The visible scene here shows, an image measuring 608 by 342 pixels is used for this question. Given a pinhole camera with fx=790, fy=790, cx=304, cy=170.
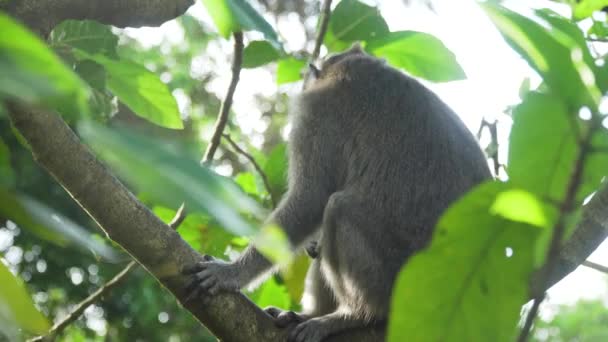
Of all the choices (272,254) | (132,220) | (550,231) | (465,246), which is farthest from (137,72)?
(272,254)

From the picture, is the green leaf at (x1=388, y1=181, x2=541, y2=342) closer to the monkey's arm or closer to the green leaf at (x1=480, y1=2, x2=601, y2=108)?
the green leaf at (x1=480, y1=2, x2=601, y2=108)

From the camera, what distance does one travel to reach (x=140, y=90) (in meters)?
2.39

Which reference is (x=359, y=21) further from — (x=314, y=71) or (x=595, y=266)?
(x=595, y=266)

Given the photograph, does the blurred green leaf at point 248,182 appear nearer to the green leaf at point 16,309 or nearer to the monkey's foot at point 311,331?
the monkey's foot at point 311,331

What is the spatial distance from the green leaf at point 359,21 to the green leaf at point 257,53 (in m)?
0.30

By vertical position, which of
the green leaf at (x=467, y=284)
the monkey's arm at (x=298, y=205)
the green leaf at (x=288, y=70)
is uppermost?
the green leaf at (x=467, y=284)

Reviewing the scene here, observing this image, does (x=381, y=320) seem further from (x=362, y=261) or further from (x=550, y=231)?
(x=550, y=231)

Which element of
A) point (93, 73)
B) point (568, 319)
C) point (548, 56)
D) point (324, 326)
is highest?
point (548, 56)

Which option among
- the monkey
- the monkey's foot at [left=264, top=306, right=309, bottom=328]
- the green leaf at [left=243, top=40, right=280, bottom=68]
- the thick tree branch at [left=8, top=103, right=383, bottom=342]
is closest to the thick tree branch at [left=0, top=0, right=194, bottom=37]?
the thick tree branch at [left=8, top=103, right=383, bottom=342]

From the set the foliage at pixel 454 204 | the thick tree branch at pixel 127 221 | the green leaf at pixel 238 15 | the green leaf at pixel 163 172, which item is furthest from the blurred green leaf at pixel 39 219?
the thick tree branch at pixel 127 221

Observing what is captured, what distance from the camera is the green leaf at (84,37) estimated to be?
235 cm

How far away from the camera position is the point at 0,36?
58 cm

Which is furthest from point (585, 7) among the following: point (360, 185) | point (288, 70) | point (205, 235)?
point (205, 235)

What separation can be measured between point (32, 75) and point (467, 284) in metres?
0.72
